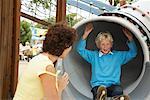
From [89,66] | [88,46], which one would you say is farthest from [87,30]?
[89,66]

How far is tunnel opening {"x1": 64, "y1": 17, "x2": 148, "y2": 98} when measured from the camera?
3809 mm

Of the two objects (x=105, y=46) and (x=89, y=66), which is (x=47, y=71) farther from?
(x=89, y=66)

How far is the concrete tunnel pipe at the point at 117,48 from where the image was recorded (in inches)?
141

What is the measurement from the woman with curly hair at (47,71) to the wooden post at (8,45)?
127cm

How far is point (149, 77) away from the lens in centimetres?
364

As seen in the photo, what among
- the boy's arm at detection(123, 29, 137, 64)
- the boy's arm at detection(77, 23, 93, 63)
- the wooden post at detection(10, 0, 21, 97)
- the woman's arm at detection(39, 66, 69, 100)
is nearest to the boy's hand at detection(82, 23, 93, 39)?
the boy's arm at detection(77, 23, 93, 63)

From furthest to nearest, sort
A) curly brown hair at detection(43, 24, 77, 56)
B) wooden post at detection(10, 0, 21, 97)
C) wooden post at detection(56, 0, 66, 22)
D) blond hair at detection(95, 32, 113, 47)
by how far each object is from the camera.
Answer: wooden post at detection(56, 0, 66, 22), blond hair at detection(95, 32, 113, 47), wooden post at detection(10, 0, 21, 97), curly brown hair at detection(43, 24, 77, 56)

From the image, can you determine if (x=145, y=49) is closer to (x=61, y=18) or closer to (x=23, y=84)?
(x=61, y=18)

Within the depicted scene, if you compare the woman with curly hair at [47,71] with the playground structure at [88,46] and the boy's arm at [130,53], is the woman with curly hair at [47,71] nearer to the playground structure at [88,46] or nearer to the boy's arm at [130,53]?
the playground structure at [88,46]

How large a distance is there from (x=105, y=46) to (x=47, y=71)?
1762 mm

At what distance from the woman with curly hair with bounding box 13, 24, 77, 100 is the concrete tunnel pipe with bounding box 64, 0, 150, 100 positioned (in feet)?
4.66

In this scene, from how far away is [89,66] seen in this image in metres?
4.01

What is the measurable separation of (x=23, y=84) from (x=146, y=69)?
1.74m

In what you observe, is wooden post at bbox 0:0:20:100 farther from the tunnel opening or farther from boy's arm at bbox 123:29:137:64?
boy's arm at bbox 123:29:137:64
